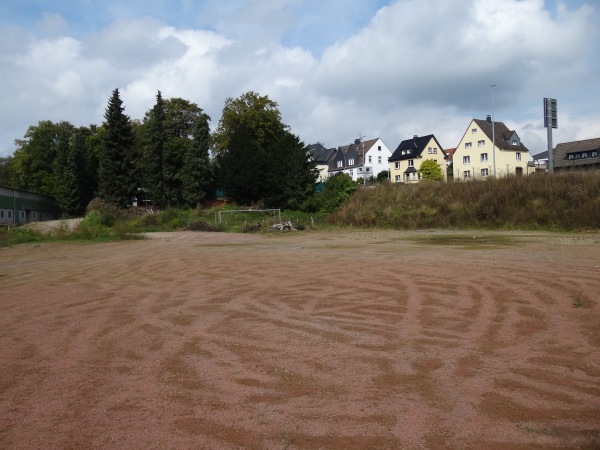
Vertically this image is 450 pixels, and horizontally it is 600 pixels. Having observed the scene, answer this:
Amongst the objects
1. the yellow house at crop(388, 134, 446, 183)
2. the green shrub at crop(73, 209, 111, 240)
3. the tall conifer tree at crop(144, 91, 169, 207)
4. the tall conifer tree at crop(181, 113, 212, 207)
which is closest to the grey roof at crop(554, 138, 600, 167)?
the yellow house at crop(388, 134, 446, 183)

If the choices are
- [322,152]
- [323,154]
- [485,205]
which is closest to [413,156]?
[323,154]

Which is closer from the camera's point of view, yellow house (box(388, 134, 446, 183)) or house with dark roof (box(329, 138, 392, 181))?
yellow house (box(388, 134, 446, 183))

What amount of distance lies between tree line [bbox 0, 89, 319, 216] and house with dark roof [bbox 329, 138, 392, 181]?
33.2 metres

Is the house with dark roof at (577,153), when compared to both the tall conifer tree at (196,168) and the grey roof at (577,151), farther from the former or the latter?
the tall conifer tree at (196,168)

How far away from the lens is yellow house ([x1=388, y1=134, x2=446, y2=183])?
3223 inches

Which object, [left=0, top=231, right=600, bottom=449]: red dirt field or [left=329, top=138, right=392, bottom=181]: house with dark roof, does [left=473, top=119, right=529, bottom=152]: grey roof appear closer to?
[left=329, top=138, right=392, bottom=181]: house with dark roof

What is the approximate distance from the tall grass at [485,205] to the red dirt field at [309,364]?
21114mm

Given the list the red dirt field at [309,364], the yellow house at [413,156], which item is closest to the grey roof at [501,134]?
the yellow house at [413,156]

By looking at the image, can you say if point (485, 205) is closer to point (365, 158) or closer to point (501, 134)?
point (501, 134)

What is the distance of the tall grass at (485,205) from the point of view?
28.0m

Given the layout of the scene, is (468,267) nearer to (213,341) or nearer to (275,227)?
(213,341)

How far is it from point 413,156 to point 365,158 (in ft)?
36.9

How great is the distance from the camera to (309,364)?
4816 millimetres

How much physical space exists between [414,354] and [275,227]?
29.2 m
